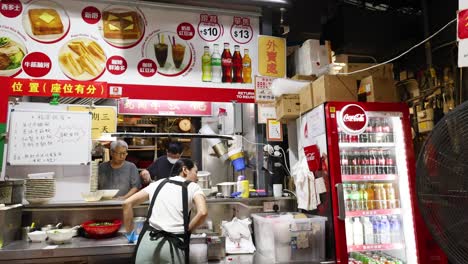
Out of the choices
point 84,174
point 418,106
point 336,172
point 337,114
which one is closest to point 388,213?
point 336,172

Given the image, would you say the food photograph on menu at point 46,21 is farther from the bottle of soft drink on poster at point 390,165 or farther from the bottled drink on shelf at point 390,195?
the bottled drink on shelf at point 390,195

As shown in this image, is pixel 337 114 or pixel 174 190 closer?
pixel 174 190

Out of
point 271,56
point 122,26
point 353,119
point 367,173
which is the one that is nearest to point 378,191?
point 367,173

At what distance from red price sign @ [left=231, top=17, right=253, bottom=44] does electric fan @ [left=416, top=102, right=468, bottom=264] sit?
2.77 metres

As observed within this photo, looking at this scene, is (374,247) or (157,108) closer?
(374,247)

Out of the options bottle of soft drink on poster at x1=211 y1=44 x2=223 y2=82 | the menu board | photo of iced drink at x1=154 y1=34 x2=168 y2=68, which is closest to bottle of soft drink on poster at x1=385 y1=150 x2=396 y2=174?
the menu board

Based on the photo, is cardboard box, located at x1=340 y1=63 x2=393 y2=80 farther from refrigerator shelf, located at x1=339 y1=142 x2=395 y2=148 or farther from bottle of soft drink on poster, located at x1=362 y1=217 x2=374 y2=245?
bottle of soft drink on poster, located at x1=362 y1=217 x2=374 y2=245

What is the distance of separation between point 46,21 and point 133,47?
0.87 meters

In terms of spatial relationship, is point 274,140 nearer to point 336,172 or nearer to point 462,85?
point 336,172

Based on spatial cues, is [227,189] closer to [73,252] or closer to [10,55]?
[73,252]

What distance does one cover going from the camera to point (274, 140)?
4012mm

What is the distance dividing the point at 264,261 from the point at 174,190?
1000mm

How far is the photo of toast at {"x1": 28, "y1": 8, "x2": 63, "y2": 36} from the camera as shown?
11.6 ft

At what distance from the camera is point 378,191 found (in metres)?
3.73
